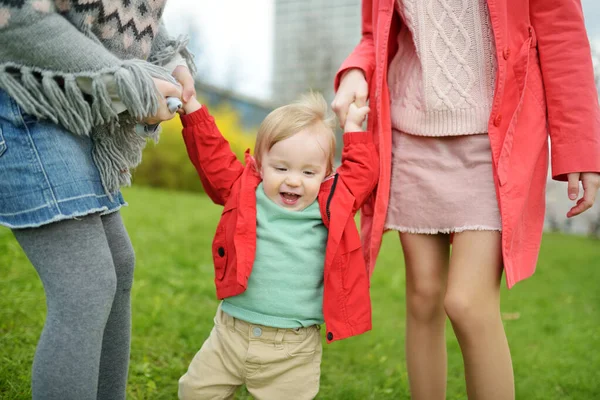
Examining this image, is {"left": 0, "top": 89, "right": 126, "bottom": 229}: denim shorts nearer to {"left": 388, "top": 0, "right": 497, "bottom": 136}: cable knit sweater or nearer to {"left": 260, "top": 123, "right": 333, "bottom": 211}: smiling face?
{"left": 260, "top": 123, "right": 333, "bottom": 211}: smiling face

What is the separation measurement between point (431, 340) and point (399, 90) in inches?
36.8

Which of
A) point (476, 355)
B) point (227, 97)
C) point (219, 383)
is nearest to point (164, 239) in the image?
point (219, 383)

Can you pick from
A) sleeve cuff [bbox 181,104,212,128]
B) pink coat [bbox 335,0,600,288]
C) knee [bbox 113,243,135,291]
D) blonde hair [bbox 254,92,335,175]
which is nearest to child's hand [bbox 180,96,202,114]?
sleeve cuff [bbox 181,104,212,128]

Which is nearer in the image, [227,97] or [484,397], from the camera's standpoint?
[484,397]

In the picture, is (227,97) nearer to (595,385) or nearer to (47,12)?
(595,385)

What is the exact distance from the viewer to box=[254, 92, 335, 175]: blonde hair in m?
2.13

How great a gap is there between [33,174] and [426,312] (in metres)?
1.42

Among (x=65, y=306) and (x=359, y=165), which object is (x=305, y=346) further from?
(x=65, y=306)

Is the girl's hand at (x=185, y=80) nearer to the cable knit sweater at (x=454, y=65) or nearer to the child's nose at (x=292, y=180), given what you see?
the child's nose at (x=292, y=180)

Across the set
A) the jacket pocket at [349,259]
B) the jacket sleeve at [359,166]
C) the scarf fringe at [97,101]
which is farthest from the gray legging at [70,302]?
the jacket sleeve at [359,166]

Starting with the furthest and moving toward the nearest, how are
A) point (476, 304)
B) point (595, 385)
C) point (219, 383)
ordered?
point (595, 385)
point (219, 383)
point (476, 304)

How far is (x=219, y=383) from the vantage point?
2121 mm

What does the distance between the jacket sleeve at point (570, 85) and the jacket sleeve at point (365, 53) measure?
24.1 inches

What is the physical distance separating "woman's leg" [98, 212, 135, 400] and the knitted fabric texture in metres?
0.26
